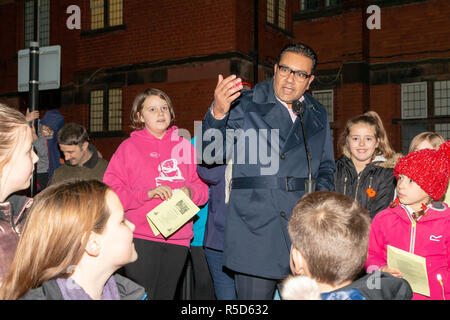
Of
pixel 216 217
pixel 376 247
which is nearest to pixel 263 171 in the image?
pixel 216 217

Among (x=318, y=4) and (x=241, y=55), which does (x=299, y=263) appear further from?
(x=318, y=4)

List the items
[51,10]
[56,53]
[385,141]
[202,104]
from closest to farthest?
[385,141], [56,53], [202,104], [51,10]

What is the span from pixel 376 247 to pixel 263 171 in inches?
43.7

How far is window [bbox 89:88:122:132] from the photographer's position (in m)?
13.1

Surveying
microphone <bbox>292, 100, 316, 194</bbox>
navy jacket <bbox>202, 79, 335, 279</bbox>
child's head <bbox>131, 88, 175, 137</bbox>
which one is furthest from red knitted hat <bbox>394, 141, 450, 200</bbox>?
child's head <bbox>131, 88, 175, 137</bbox>

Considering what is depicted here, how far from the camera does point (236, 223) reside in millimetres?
2801

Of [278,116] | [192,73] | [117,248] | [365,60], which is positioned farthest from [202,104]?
[117,248]

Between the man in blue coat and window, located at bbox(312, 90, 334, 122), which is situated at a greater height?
window, located at bbox(312, 90, 334, 122)

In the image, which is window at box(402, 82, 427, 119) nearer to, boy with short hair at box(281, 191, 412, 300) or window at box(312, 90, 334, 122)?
window at box(312, 90, 334, 122)

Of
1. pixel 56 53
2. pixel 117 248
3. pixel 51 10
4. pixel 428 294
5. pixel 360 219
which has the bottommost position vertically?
pixel 428 294

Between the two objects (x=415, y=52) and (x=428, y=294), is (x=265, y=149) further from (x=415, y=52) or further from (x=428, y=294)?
(x=415, y=52)

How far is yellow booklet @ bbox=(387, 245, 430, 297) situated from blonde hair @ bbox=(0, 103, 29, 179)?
A: 7.59 feet

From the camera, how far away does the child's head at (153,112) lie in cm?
388

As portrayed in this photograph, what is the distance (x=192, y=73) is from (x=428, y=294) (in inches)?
369
